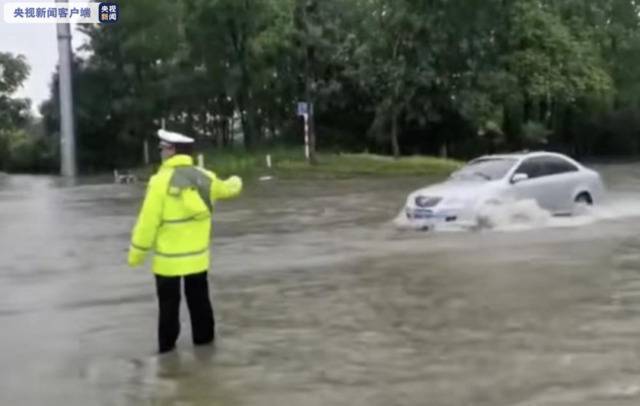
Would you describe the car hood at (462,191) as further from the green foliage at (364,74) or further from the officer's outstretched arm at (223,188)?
the green foliage at (364,74)

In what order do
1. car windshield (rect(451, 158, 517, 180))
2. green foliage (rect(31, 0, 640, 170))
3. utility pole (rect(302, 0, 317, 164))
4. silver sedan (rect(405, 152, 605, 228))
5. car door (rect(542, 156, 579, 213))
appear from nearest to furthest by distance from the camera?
silver sedan (rect(405, 152, 605, 228)), car windshield (rect(451, 158, 517, 180)), car door (rect(542, 156, 579, 213)), utility pole (rect(302, 0, 317, 164)), green foliage (rect(31, 0, 640, 170))

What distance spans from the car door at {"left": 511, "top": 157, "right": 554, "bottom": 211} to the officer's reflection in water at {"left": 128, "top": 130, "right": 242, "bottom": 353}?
10862 millimetres

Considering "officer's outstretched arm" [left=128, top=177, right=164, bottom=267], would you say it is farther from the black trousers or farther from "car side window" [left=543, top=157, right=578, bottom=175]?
"car side window" [left=543, top=157, right=578, bottom=175]

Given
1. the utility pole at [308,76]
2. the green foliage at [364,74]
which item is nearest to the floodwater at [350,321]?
the utility pole at [308,76]

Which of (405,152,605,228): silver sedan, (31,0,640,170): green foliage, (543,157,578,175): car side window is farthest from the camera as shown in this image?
(31,0,640,170): green foliage

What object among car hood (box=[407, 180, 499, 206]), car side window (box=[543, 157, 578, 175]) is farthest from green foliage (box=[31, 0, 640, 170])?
car hood (box=[407, 180, 499, 206])

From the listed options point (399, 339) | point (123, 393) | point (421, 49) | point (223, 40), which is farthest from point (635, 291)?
point (223, 40)

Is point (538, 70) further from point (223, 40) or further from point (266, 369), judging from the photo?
point (266, 369)

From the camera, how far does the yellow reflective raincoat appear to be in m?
7.99

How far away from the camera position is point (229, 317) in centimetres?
991

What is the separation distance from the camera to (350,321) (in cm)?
942

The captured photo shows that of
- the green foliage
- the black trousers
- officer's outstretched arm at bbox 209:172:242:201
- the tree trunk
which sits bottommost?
the black trousers

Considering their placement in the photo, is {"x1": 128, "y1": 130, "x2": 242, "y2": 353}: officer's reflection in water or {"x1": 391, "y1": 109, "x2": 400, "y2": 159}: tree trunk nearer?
{"x1": 128, "y1": 130, "x2": 242, "y2": 353}: officer's reflection in water

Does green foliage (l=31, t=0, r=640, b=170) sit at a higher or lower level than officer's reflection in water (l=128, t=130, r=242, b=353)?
higher
